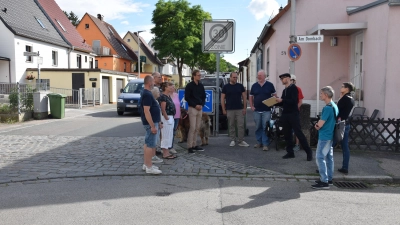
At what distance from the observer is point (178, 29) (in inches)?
1891

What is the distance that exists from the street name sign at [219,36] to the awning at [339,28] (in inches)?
132

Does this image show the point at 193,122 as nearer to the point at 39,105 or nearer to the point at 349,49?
the point at 349,49

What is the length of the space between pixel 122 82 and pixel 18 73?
30.7 ft

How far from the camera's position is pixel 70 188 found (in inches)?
242

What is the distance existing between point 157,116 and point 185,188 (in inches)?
61.9

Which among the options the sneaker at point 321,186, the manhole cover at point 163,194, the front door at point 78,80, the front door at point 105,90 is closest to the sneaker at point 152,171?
the manhole cover at point 163,194

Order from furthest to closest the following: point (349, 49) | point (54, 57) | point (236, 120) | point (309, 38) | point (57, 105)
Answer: point (54, 57)
point (57, 105)
point (349, 49)
point (309, 38)
point (236, 120)

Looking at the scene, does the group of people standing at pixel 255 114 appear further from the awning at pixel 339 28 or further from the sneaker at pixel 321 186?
the awning at pixel 339 28

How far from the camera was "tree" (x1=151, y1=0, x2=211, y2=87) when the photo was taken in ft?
157

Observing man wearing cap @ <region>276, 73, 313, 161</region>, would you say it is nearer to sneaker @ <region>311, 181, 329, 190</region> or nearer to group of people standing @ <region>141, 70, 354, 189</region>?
group of people standing @ <region>141, 70, 354, 189</region>

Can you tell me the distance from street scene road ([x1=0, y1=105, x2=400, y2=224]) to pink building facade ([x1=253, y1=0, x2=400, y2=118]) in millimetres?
2786

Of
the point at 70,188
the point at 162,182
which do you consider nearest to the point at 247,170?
the point at 162,182

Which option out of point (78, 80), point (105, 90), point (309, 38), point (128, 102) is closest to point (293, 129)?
point (309, 38)

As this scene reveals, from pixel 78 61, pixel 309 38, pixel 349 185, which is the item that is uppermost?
pixel 78 61
